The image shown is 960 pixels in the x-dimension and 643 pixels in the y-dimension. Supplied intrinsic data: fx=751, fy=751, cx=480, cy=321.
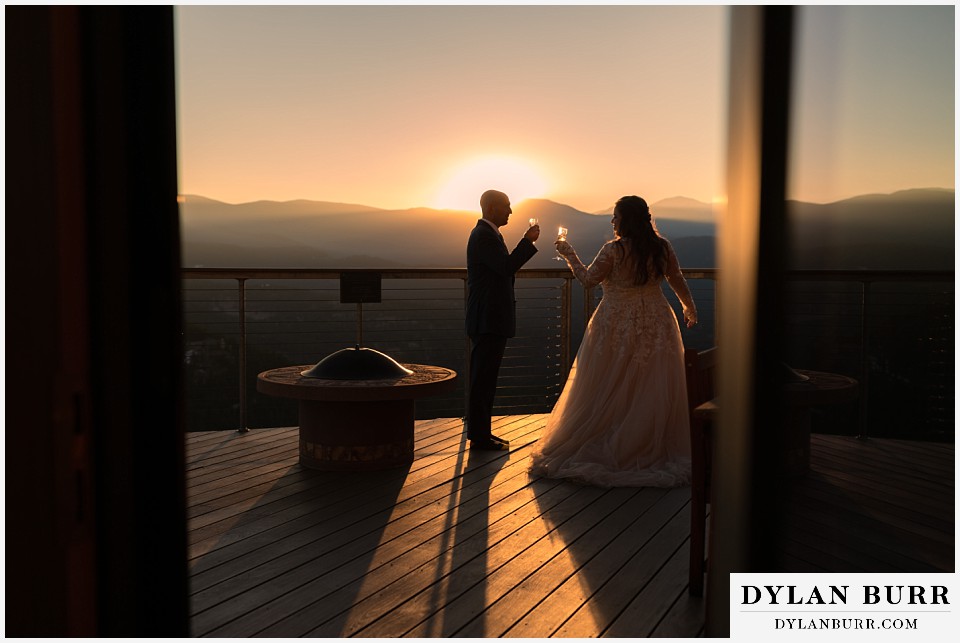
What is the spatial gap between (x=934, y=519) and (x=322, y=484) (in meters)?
3.19

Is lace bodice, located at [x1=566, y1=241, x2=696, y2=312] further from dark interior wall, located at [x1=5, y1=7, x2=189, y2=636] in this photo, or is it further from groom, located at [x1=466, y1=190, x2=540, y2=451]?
dark interior wall, located at [x1=5, y1=7, x2=189, y2=636]

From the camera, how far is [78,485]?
895 mm

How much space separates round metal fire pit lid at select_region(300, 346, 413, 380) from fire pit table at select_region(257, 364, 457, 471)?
46mm

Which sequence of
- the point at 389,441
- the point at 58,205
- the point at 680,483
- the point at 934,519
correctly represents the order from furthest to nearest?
the point at 389,441, the point at 680,483, the point at 934,519, the point at 58,205

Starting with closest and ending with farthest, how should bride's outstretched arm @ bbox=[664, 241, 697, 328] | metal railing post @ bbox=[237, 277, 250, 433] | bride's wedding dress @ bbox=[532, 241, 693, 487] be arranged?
bride's wedding dress @ bbox=[532, 241, 693, 487] → bride's outstretched arm @ bbox=[664, 241, 697, 328] → metal railing post @ bbox=[237, 277, 250, 433]

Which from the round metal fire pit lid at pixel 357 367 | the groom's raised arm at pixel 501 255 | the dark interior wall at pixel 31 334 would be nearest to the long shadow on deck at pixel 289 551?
the round metal fire pit lid at pixel 357 367

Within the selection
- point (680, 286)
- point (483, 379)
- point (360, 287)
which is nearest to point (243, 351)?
point (360, 287)

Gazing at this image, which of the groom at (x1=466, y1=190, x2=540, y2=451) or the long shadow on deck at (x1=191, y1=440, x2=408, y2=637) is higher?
the groom at (x1=466, y1=190, x2=540, y2=451)

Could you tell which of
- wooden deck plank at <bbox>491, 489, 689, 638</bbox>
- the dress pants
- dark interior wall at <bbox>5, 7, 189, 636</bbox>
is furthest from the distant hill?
the dress pants

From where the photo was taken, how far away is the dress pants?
15.1ft

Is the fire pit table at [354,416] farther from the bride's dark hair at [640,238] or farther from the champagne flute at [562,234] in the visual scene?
the bride's dark hair at [640,238]

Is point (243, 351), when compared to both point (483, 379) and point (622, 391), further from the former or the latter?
point (622, 391)

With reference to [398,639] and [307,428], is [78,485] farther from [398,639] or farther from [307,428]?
[307,428]

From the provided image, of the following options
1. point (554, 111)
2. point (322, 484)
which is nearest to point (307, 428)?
point (322, 484)
